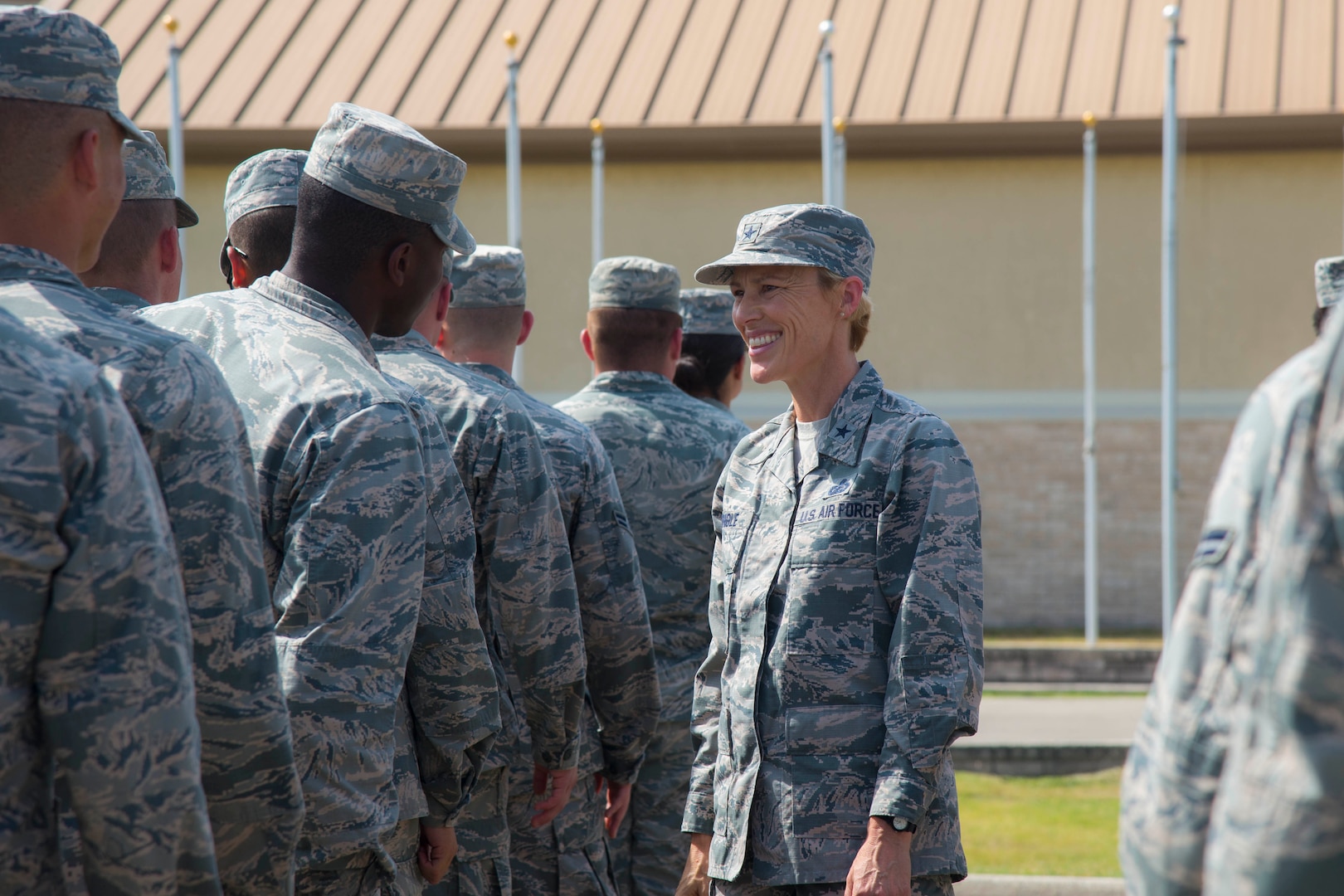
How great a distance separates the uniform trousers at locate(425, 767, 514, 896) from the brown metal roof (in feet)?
49.3

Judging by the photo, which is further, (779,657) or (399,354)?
(399,354)

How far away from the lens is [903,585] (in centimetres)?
Answer: 289

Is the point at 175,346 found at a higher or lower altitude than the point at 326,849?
higher

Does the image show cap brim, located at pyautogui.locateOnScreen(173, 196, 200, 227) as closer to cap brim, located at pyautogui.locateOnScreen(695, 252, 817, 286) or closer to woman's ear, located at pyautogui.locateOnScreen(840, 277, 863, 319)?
cap brim, located at pyautogui.locateOnScreen(695, 252, 817, 286)

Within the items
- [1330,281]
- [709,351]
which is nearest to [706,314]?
[709,351]

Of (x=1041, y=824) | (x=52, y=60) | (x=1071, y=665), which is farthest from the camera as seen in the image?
(x=1071, y=665)

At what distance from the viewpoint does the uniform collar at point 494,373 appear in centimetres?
388

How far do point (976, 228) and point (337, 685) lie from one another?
16929 mm

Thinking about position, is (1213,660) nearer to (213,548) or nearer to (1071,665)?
(213,548)

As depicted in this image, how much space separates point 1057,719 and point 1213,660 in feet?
34.0

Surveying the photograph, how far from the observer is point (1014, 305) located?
18375mm

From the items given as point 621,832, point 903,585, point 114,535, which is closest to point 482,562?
point 903,585

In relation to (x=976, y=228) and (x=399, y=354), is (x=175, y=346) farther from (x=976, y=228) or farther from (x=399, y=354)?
(x=976, y=228)

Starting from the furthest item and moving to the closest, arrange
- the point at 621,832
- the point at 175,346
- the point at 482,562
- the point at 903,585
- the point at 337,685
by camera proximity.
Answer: the point at 621,832, the point at 482,562, the point at 903,585, the point at 337,685, the point at 175,346
